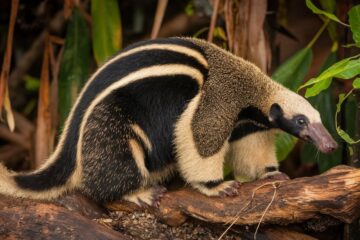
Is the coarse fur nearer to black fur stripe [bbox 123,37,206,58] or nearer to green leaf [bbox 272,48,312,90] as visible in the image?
black fur stripe [bbox 123,37,206,58]

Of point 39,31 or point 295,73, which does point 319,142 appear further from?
point 39,31

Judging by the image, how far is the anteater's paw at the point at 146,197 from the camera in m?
3.46

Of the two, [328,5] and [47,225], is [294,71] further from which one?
[47,225]

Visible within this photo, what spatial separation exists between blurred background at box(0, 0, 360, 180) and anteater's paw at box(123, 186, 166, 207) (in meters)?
1.07

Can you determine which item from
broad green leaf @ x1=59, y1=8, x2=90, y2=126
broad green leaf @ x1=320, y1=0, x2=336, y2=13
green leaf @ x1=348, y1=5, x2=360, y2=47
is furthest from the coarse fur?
broad green leaf @ x1=59, y1=8, x2=90, y2=126

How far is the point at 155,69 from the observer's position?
11.1 ft

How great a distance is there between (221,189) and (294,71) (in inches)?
57.6

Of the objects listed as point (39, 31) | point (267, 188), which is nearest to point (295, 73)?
point (267, 188)

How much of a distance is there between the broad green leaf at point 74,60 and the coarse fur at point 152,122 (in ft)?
4.30

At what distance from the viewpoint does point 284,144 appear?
431 cm

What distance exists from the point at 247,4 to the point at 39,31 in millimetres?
2209

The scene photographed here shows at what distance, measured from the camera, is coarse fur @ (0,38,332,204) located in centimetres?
338

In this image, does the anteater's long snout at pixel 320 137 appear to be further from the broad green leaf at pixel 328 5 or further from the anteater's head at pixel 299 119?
the broad green leaf at pixel 328 5

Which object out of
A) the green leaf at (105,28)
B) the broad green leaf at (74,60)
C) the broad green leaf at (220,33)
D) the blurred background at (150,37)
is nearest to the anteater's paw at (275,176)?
the blurred background at (150,37)
